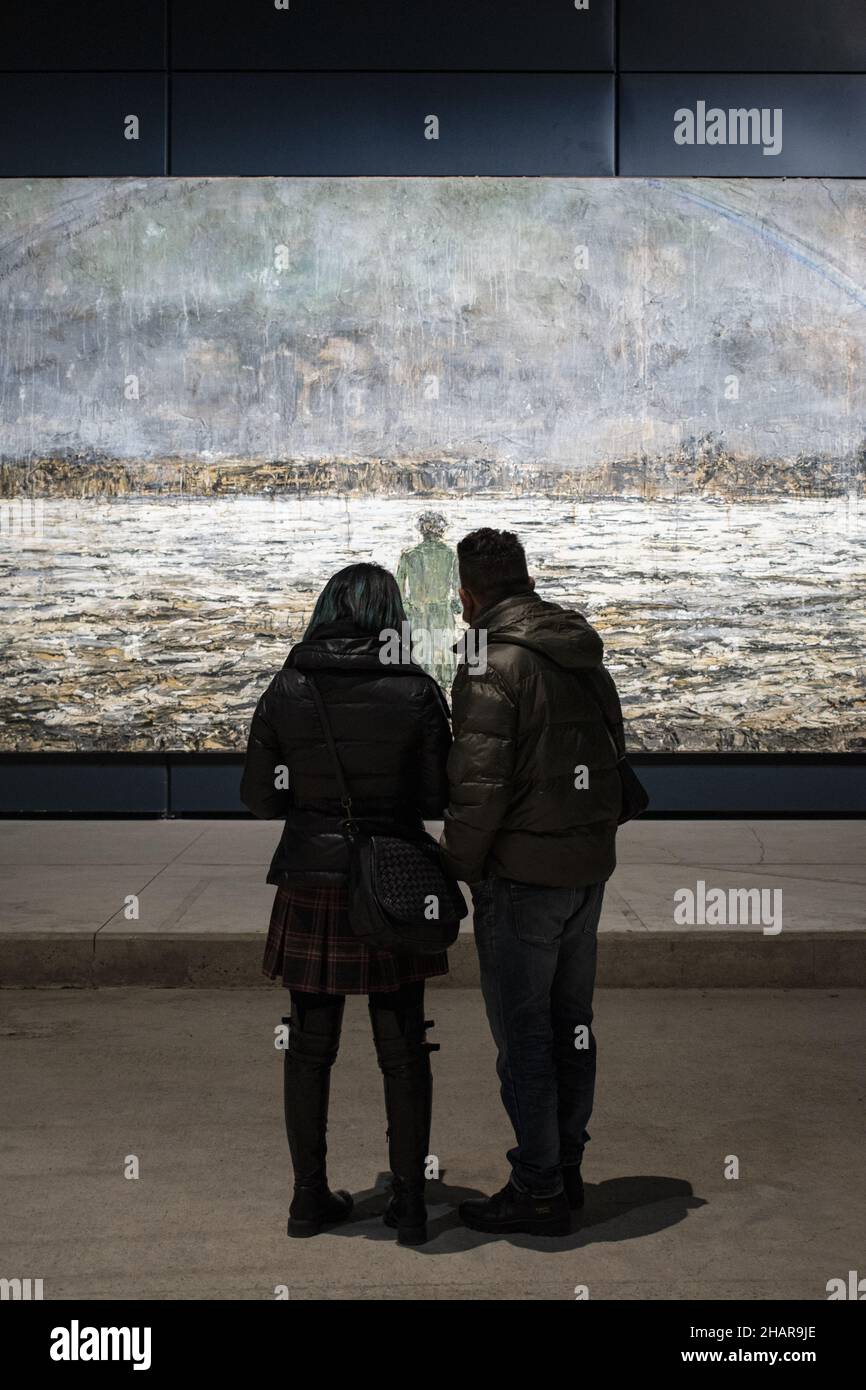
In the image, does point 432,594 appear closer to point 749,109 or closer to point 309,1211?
point 749,109

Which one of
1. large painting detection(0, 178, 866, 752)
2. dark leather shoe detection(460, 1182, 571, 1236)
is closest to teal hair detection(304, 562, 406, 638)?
dark leather shoe detection(460, 1182, 571, 1236)

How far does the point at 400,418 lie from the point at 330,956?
30.5 ft

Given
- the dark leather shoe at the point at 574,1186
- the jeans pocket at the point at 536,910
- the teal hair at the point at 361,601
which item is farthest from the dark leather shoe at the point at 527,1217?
the teal hair at the point at 361,601

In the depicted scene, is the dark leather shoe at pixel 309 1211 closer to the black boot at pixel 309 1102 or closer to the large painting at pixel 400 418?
the black boot at pixel 309 1102

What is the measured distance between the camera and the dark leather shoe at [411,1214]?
14.9ft

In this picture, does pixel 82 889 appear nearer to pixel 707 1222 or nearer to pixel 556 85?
pixel 707 1222

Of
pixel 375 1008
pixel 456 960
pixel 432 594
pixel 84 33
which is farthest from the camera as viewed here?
pixel 84 33

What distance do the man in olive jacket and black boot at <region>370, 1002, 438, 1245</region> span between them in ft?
0.72

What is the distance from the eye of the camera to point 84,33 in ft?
43.8

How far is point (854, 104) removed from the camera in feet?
44.2

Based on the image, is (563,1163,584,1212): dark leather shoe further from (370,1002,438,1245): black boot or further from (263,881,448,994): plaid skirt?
(263,881,448,994): plaid skirt

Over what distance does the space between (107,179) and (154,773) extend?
480cm

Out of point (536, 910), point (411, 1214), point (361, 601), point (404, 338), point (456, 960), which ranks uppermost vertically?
point (404, 338)

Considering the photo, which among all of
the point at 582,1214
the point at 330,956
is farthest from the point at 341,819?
the point at 582,1214
